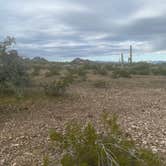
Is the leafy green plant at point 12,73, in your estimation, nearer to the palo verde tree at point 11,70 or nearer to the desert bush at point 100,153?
the palo verde tree at point 11,70

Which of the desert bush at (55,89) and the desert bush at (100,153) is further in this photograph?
the desert bush at (55,89)

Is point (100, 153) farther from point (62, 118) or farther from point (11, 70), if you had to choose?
point (11, 70)

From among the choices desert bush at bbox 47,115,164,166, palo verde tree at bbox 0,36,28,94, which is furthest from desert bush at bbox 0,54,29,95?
desert bush at bbox 47,115,164,166

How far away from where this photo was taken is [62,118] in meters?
9.59

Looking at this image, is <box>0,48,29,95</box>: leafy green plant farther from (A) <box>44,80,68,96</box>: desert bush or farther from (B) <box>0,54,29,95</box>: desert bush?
(A) <box>44,80,68,96</box>: desert bush

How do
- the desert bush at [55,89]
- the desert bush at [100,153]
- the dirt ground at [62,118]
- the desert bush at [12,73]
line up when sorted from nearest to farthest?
the desert bush at [100,153] < the dirt ground at [62,118] < the desert bush at [12,73] < the desert bush at [55,89]

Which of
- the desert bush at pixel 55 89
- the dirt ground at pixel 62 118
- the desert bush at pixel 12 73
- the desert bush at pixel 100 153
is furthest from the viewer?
the desert bush at pixel 55 89

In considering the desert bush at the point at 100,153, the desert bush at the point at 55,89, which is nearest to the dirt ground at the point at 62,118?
the desert bush at the point at 55,89

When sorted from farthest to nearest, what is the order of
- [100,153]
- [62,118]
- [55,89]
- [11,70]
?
1. [55,89]
2. [11,70]
3. [62,118]
4. [100,153]

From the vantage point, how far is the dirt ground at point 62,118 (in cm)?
700

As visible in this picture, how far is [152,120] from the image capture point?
9.69 m

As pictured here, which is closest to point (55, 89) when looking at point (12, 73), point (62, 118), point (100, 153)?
point (12, 73)

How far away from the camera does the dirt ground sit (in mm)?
7000

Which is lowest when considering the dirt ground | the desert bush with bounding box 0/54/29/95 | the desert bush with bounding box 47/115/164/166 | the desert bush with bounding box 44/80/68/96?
the dirt ground
